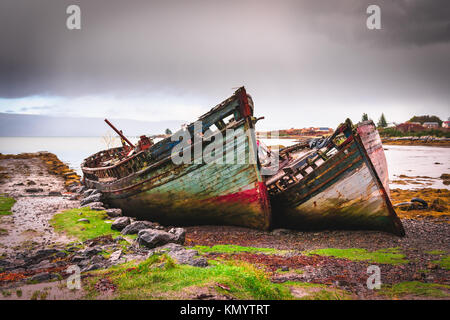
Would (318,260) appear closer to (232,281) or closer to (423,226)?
(232,281)

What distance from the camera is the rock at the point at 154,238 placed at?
21.9 ft

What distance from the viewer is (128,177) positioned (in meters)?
Answer: 10.2

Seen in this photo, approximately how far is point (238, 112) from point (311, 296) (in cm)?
578

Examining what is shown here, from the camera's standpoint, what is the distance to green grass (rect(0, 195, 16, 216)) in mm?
10722

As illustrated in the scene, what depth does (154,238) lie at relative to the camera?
6715 mm

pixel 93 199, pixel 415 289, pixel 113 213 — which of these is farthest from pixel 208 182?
pixel 93 199

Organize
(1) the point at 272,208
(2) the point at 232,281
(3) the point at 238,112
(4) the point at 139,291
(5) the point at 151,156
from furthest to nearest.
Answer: (5) the point at 151,156
(1) the point at 272,208
(3) the point at 238,112
(2) the point at 232,281
(4) the point at 139,291

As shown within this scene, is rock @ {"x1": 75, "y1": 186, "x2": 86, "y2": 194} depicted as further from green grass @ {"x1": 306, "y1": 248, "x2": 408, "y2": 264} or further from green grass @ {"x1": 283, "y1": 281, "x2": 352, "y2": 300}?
green grass @ {"x1": 283, "y1": 281, "x2": 352, "y2": 300}

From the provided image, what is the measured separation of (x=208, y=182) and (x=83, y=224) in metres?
4.77

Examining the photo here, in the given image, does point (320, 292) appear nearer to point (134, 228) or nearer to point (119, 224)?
point (134, 228)

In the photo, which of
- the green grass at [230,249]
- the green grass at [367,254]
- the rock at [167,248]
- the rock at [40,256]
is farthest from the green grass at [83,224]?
the green grass at [367,254]

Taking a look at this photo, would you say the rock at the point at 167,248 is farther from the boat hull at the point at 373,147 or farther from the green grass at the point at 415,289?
the boat hull at the point at 373,147

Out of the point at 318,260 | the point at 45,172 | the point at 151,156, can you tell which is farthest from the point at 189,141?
the point at 45,172

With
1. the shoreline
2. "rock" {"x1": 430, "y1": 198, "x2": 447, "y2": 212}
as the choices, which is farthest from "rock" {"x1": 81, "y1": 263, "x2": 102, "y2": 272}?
"rock" {"x1": 430, "y1": 198, "x2": 447, "y2": 212}
